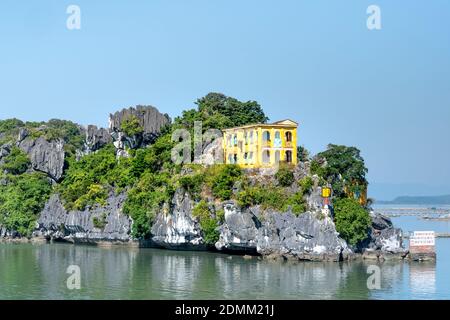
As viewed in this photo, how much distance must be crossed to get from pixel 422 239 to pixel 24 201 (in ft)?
72.4

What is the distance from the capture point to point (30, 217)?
44156mm

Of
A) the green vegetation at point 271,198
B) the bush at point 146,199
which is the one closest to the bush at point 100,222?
the bush at point 146,199

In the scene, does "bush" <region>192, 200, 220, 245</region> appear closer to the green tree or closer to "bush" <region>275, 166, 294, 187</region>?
"bush" <region>275, 166, 294, 187</region>

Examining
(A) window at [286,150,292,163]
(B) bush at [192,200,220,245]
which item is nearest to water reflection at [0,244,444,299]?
(B) bush at [192,200,220,245]

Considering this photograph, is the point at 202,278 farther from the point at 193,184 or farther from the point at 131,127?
the point at 131,127

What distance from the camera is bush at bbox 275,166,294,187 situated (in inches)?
1345

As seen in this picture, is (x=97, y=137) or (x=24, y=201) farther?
(x=97, y=137)

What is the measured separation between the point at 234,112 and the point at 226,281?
1713 cm

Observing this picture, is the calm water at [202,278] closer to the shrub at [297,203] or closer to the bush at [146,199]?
the bush at [146,199]

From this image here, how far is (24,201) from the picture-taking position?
4475 cm

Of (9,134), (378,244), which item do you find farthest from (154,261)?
(9,134)

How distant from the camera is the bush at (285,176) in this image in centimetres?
3416

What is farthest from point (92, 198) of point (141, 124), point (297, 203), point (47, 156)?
point (297, 203)
